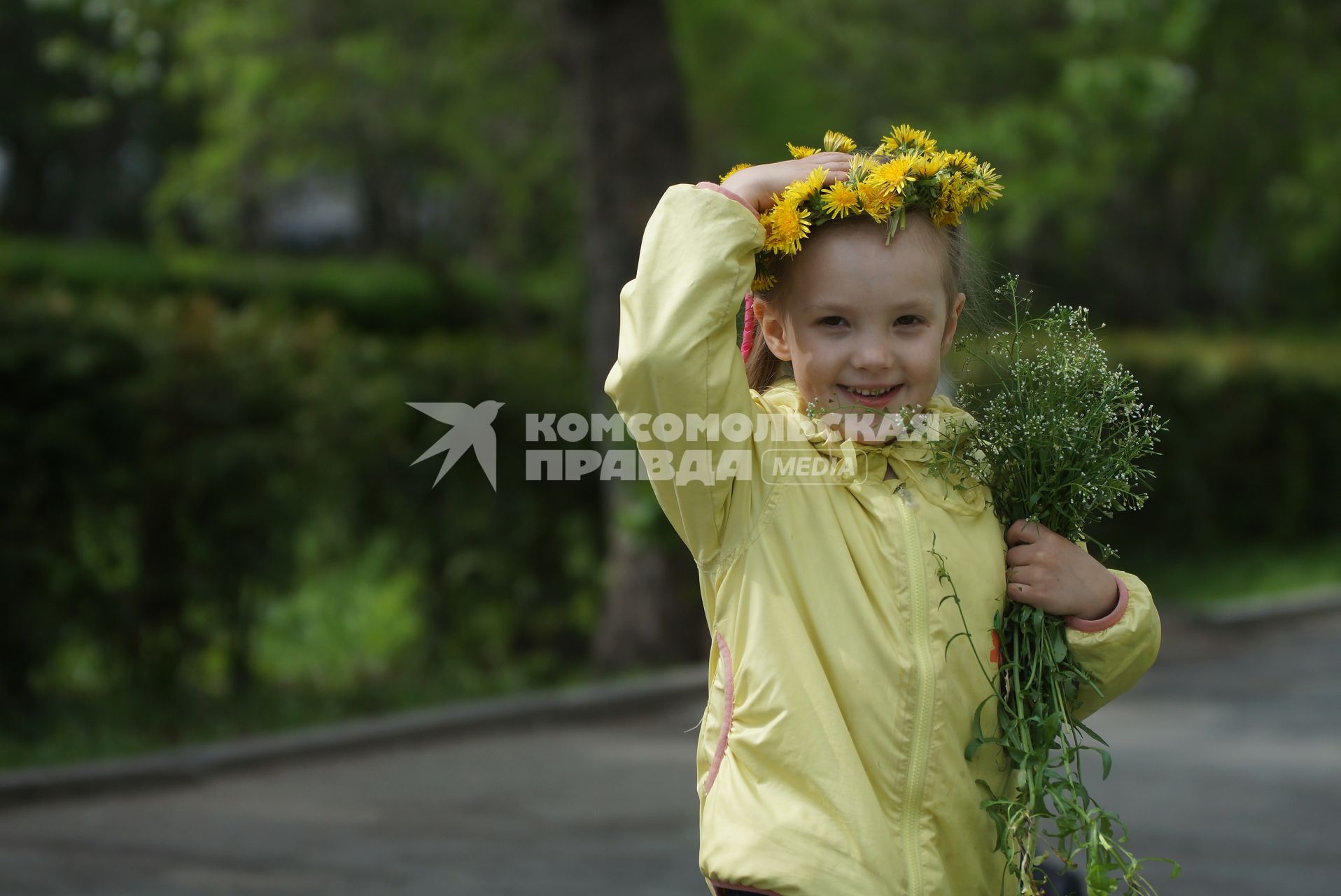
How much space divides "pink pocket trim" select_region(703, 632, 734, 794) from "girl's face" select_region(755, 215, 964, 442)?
43 cm

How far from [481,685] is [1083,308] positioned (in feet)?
21.7

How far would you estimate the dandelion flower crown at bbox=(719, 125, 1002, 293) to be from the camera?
8.21 feet

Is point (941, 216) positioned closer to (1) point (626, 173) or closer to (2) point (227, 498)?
(2) point (227, 498)

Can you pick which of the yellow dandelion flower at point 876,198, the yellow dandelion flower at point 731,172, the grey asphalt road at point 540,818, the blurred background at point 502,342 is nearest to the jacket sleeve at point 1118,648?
the yellow dandelion flower at point 876,198

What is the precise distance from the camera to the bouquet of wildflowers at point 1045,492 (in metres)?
2.50

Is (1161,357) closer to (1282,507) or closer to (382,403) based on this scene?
(1282,507)

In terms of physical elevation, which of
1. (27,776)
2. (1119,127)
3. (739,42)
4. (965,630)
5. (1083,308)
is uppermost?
(739,42)

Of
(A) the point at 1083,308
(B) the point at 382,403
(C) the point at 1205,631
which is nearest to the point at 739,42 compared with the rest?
(C) the point at 1205,631

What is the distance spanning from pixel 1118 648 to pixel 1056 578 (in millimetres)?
168

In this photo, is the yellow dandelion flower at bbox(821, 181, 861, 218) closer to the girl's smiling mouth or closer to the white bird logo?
the girl's smiling mouth

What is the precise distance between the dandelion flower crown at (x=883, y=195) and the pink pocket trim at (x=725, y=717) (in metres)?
0.64

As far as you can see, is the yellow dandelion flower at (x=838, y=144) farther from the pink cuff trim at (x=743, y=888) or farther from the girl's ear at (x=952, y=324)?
the pink cuff trim at (x=743, y=888)

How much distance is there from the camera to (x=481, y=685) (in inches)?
351

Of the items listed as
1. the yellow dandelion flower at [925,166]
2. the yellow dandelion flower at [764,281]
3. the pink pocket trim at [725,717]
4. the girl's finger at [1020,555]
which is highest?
the yellow dandelion flower at [925,166]
